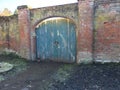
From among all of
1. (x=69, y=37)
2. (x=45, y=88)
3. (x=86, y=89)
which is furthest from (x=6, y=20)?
(x=86, y=89)

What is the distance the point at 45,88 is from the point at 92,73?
6.84ft

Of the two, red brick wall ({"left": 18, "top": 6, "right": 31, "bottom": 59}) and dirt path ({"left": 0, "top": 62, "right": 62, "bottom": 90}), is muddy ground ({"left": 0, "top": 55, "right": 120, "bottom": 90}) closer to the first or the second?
dirt path ({"left": 0, "top": 62, "right": 62, "bottom": 90})

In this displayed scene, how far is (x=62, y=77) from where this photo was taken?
759 cm

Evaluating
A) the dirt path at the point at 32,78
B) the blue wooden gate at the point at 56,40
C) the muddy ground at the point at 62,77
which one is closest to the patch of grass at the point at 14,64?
the muddy ground at the point at 62,77

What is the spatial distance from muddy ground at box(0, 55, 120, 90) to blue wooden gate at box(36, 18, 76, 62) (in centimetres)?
86

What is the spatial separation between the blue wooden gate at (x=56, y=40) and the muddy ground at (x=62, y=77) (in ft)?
2.81

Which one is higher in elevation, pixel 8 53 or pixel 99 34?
pixel 99 34

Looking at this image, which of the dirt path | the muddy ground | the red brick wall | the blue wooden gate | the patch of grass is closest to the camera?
the muddy ground

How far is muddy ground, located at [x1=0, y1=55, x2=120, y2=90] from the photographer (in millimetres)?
6605

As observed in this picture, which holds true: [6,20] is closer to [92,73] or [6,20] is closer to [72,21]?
[72,21]

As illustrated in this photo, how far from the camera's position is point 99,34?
29.5 ft

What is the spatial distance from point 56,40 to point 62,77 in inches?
126

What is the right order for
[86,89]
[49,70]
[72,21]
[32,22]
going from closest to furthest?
[86,89]
[49,70]
[72,21]
[32,22]

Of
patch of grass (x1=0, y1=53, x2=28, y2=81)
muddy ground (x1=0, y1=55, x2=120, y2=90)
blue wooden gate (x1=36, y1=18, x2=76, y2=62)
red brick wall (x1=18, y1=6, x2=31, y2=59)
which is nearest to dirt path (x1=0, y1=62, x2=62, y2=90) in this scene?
muddy ground (x1=0, y1=55, x2=120, y2=90)
